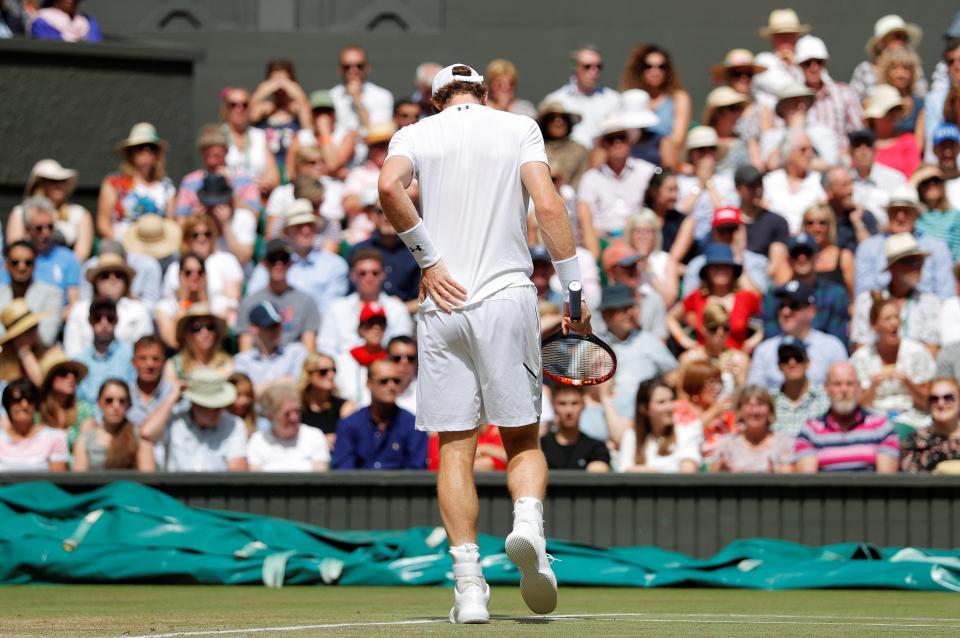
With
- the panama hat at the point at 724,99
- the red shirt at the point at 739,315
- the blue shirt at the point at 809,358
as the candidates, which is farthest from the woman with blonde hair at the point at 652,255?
the panama hat at the point at 724,99

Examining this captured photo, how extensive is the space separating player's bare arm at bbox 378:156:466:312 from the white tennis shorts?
0.07 metres

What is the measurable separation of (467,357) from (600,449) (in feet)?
14.3

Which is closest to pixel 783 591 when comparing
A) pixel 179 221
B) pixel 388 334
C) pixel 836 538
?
pixel 836 538

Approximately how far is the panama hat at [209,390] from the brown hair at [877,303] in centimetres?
416

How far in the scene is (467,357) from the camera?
6652mm

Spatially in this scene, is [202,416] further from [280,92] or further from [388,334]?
[280,92]

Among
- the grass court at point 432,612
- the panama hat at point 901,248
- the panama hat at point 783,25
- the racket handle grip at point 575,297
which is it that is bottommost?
the grass court at point 432,612

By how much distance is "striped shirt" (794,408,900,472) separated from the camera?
10.7 metres

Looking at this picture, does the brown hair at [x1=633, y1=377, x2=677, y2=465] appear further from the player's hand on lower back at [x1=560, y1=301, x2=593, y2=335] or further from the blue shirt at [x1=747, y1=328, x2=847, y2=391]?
the player's hand on lower back at [x1=560, y1=301, x2=593, y2=335]

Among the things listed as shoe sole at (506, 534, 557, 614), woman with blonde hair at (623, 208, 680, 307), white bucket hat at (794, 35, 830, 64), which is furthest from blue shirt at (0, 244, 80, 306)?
shoe sole at (506, 534, 557, 614)

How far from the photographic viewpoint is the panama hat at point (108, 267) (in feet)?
42.5

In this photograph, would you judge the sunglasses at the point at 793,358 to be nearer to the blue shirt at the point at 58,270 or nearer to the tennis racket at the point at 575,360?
the tennis racket at the point at 575,360

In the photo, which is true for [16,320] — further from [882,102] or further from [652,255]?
→ [882,102]

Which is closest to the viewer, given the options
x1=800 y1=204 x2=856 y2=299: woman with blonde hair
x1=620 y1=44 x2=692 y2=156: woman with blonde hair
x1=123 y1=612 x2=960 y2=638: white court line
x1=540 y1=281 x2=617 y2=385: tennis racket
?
x1=123 y1=612 x2=960 y2=638: white court line
